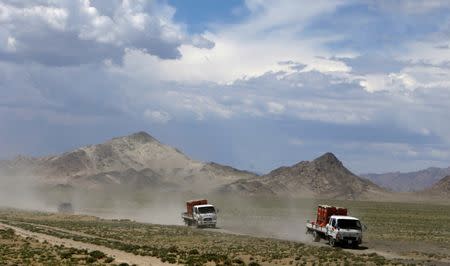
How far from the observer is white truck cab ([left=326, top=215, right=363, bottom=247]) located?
44375 millimetres

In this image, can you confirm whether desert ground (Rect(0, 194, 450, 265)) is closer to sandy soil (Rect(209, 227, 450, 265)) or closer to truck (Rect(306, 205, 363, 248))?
sandy soil (Rect(209, 227, 450, 265))

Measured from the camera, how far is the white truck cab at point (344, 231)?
44.4 meters

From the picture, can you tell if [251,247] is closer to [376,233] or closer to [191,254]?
[191,254]

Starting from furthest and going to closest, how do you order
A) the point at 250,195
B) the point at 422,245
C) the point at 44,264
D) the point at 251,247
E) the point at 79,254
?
the point at 250,195 < the point at 422,245 < the point at 251,247 < the point at 79,254 < the point at 44,264

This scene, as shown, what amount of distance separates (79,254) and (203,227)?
29212 mm

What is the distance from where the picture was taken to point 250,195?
190750mm

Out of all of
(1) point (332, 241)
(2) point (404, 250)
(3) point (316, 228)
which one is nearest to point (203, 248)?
(1) point (332, 241)

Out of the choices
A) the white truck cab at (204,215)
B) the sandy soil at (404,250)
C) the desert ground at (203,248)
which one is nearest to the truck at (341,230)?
the sandy soil at (404,250)

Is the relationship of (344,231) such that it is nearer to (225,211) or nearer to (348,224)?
(348,224)

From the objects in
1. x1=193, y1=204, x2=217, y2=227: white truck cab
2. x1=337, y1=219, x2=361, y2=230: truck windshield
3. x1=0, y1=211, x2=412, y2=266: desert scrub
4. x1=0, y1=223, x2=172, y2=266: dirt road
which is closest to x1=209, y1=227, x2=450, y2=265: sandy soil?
x1=337, y1=219, x2=361, y2=230: truck windshield

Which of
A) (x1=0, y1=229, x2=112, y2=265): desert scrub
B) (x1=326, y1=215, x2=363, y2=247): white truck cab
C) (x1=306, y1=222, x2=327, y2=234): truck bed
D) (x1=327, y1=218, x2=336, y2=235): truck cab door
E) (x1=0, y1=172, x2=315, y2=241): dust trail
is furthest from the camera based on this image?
(x1=0, y1=172, x2=315, y2=241): dust trail

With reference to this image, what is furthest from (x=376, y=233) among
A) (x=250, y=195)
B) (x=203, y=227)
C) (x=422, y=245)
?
(x=250, y=195)

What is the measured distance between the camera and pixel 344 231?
4441 cm

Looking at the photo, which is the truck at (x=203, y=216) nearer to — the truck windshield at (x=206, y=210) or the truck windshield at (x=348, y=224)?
the truck windshield at (x=206, y=210)
